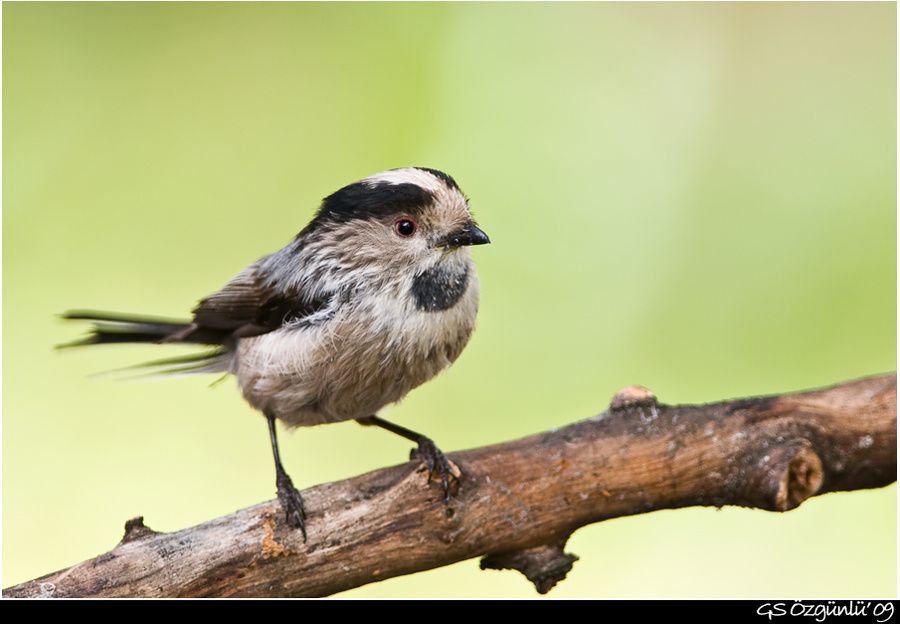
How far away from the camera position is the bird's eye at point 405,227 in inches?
103

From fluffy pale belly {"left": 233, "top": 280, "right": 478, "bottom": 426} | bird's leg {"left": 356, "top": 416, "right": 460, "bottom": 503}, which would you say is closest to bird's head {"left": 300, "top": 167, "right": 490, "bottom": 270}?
fluffy pale belly {"left": 233, "top": 280, "right": 478, "bottom": 426}

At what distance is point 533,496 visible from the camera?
8.70 ft

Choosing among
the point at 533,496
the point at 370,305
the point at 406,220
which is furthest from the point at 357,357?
the point at 533,496

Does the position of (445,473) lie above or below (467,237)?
below

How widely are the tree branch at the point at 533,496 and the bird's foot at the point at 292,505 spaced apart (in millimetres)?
27

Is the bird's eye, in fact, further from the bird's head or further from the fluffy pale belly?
the fluffy pale belly

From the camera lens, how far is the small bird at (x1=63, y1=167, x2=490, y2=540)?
2590 millimetres

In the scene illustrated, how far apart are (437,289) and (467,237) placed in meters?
0.18

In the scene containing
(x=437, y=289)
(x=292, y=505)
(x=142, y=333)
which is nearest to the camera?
(x=292, y=505)

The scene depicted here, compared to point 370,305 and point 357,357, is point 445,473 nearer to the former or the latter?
point 357,357

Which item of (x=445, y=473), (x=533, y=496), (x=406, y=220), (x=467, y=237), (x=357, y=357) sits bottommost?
(x=533, y=496)

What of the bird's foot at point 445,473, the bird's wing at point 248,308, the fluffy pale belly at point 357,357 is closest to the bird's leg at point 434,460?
the bird's foot at point 445,473

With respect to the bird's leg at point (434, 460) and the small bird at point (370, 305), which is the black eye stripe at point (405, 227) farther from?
the bird's leg at point (434, 460)

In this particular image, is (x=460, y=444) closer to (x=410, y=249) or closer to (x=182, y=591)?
(x=410, y=249)
